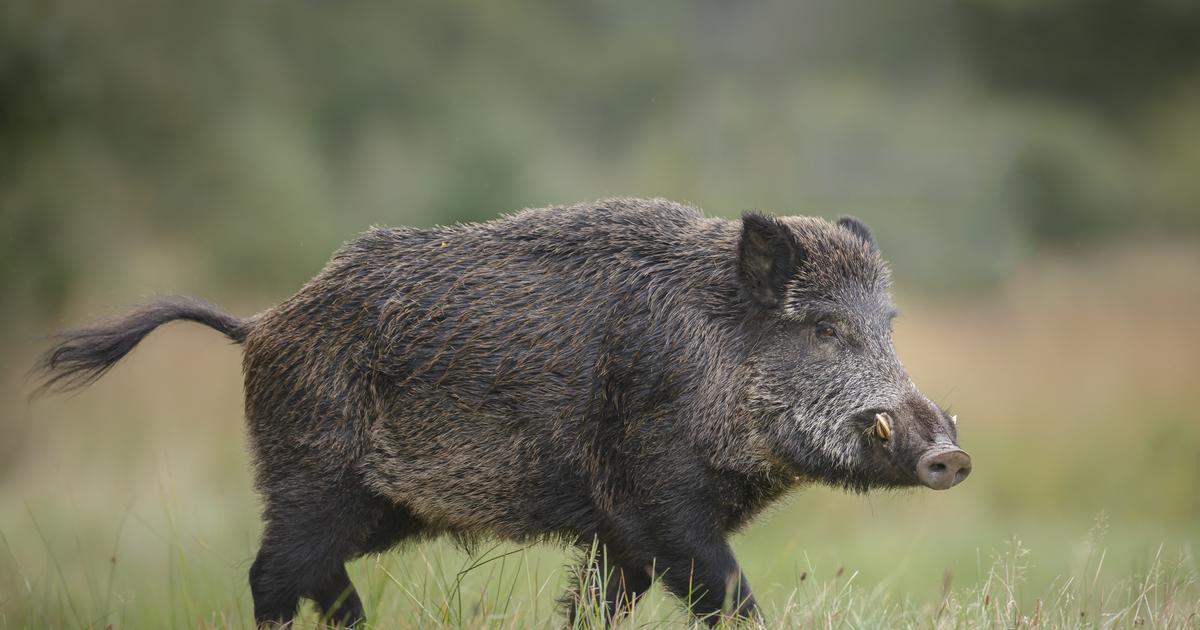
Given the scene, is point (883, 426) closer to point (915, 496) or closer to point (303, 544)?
point (303, 544)

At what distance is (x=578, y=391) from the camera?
4473mm

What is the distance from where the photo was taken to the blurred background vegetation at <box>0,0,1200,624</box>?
33.4 feet

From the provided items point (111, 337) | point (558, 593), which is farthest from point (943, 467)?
point (111, 337)

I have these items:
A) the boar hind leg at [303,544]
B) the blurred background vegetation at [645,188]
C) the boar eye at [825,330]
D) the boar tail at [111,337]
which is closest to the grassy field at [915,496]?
the blurred background vegetation at [645,188]

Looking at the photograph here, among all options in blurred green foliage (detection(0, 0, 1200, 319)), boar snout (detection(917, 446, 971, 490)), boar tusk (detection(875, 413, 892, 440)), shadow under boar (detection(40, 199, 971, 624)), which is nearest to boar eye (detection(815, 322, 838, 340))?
shadow under boar (detection(40, 199, 971, 624))

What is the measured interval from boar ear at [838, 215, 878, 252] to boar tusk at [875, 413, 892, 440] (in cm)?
83

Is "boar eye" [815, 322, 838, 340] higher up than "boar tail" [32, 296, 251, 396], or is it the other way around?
"boar tail" [32, 296, 251, 396]

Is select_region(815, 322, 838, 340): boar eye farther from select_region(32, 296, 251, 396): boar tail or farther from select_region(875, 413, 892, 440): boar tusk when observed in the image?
select_region(32, 296, 251, 396): boar tail

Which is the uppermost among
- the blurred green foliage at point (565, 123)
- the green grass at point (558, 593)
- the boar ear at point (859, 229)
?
the blurred green foliage at point (565, 123)

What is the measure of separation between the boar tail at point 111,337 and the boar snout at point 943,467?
2.75 m

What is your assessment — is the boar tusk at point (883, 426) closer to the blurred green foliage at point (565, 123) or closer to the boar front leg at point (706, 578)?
the boar front leg at point (706, 578)

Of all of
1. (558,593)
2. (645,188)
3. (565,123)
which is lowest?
(558,593)

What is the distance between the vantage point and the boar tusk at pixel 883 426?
13.3 feet

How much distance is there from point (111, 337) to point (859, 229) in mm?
2963
